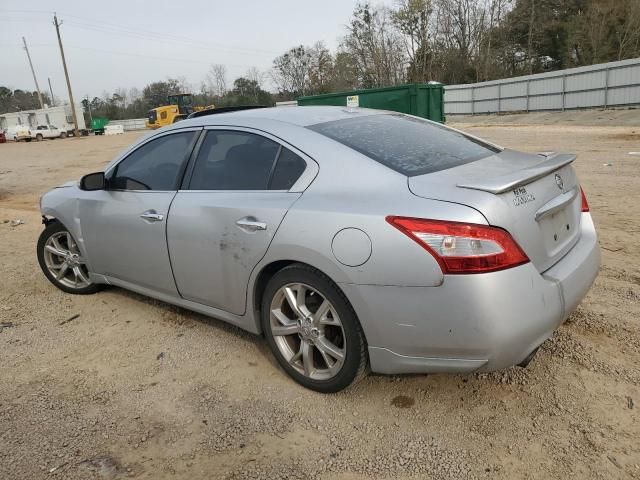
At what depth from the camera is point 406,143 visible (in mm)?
3041

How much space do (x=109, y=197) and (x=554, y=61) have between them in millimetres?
51180

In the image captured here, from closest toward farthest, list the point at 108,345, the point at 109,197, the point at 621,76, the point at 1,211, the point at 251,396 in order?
the point at 251,396 → the point at 108,345 → the point at 109,197 → the point at 1,211 → the point at 621,76

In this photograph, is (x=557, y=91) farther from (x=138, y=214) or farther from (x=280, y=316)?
(x=280, y=316)

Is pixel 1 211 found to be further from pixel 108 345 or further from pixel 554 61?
pixel 554 61

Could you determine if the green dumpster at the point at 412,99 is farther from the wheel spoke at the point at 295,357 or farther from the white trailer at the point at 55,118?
the white trailer at the point at 55,118

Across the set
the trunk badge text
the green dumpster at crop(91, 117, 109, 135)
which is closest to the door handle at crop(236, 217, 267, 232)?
the trunk badge text

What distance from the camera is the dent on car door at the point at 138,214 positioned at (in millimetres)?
3568

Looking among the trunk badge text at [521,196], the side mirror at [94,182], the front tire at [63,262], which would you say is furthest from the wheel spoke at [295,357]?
the front tire at [63,262]

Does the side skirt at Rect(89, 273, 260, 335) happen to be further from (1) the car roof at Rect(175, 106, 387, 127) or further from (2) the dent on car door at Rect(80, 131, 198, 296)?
(1) the car roof at Rect(175, 106, 387, 127)

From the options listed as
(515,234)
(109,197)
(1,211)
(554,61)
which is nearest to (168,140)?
(109,197)

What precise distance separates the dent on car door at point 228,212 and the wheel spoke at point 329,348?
0.58 meters

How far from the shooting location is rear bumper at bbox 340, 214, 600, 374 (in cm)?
223

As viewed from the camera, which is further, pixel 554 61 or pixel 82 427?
pixel 554 61

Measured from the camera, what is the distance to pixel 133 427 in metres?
2.73
